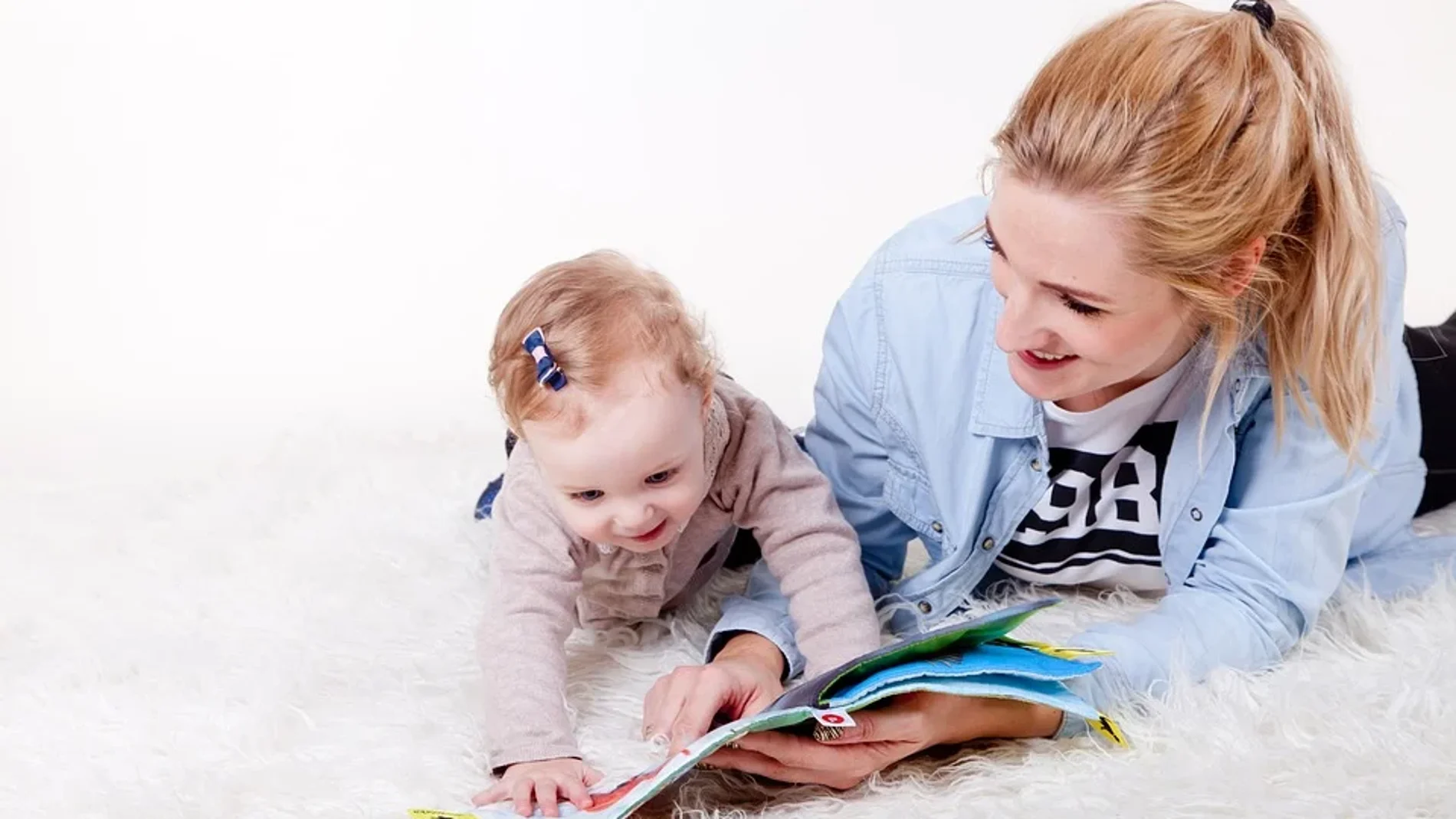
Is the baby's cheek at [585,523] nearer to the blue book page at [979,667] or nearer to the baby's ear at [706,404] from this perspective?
the baby's ear at [706,404]

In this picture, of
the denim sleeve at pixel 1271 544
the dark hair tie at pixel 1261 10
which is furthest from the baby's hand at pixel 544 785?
the dark hair tie at pixel 1261 10

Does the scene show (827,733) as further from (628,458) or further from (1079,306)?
(1079,306)

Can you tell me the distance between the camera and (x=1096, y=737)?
1583 mm

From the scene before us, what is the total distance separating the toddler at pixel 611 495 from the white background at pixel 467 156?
1438mm

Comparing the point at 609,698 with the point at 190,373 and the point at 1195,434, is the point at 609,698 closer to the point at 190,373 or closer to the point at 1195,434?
the point at 1195,434

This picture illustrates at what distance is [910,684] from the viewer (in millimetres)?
1401

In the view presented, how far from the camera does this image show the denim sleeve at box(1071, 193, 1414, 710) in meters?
1.69

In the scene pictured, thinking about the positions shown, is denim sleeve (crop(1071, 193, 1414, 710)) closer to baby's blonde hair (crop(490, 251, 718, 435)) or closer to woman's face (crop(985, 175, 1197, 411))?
woman's face (crop(985, 175, 1197, 411))

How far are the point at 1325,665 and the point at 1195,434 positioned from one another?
0.93 feet

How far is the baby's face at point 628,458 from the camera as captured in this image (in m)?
1.59

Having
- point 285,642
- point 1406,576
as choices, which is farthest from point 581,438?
point 1406,576

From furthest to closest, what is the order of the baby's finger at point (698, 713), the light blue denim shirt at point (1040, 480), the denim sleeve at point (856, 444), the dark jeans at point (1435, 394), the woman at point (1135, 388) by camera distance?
the dark jeans at point (1435, 394), the denim sleeve at point (856, 444), the light blue denim shirt at point (1040, 480), the baby's finger at point (698, 713), the woman at point (1135, 388)

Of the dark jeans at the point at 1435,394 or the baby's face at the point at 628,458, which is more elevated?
the baby's face at the point at 628,458

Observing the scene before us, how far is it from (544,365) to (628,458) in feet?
0.41
